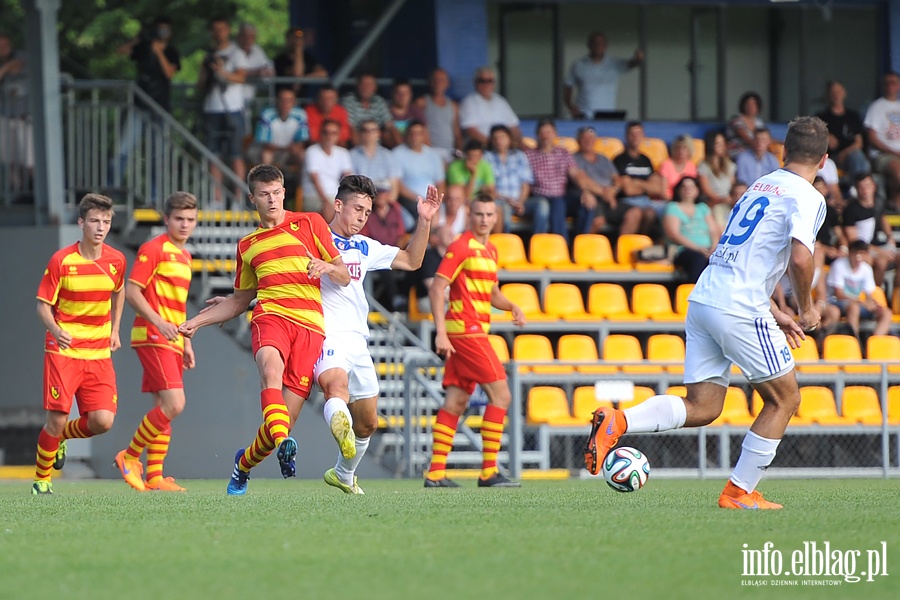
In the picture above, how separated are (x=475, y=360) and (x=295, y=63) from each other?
827cm

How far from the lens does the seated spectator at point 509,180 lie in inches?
717

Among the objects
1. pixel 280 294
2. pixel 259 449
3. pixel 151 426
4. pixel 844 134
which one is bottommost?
pixel 151 426

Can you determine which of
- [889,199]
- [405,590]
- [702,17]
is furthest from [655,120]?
[405,590]

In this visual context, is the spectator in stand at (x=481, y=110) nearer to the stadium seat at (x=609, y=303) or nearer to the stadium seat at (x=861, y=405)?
the stadium seat at (x=609, y=303)

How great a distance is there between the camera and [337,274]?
906 cm

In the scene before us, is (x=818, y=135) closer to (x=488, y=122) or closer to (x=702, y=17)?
(x=488, y=122)

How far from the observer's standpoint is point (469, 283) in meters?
12.5

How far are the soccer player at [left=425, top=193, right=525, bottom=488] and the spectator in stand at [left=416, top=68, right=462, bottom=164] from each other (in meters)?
6.41

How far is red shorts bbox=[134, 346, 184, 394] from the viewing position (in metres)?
12.1

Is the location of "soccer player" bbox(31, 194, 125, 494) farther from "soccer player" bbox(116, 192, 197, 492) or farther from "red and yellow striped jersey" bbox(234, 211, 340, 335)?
"red and yellow striped jersey" bbox(234, 211, 340, 335)

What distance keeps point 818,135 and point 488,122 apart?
11.4 metres

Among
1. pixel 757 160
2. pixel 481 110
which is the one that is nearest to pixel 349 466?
pixel 481 110

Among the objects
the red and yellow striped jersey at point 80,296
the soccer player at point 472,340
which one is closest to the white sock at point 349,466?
the soccer player at point 472,340

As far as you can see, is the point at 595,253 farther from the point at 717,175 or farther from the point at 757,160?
the point at 757,160
